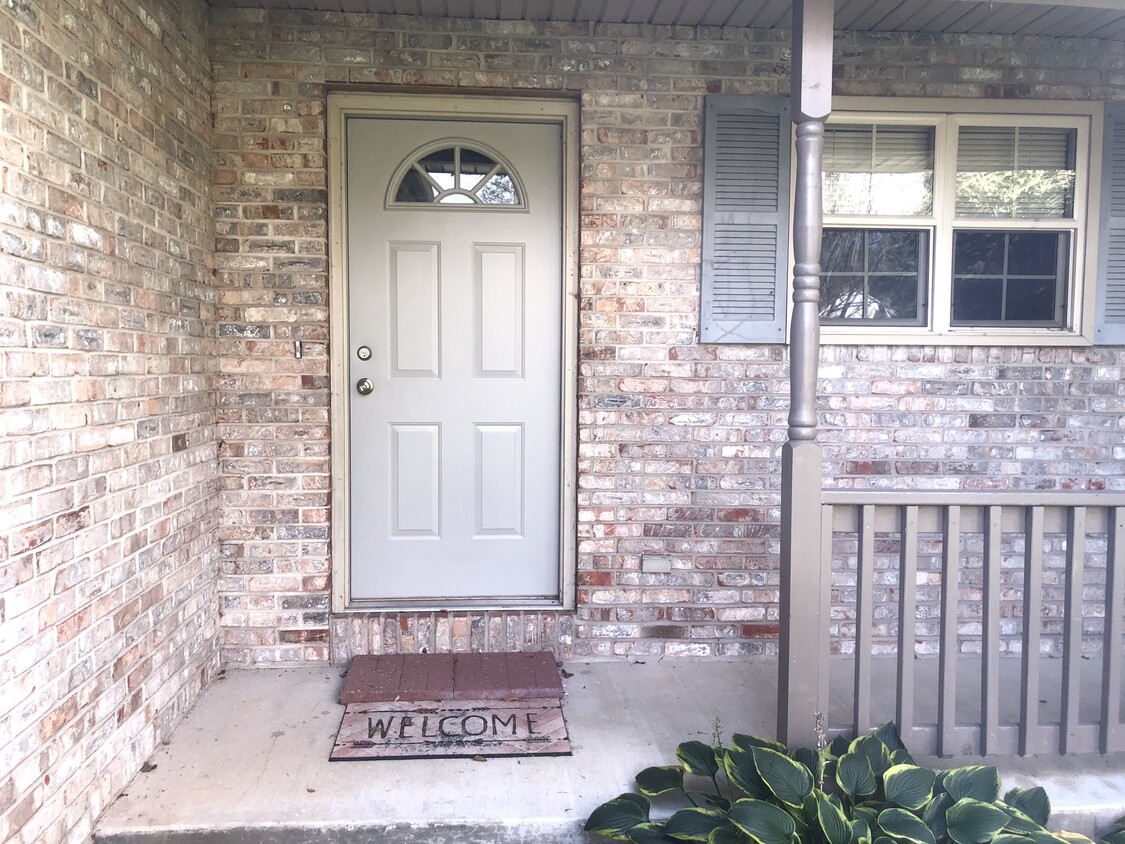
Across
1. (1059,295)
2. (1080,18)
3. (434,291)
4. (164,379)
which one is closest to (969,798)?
(1059,295)

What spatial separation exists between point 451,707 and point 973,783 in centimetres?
165

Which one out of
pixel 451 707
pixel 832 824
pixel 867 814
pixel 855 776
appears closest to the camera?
pixel 832 824

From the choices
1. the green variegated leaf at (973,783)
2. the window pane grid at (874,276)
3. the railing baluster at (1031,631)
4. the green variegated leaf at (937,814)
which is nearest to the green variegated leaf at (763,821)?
the green variegated leaf at (937,814)

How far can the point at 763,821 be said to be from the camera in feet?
6.02

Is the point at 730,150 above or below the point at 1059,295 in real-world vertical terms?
above

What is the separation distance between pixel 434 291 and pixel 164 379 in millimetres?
1090

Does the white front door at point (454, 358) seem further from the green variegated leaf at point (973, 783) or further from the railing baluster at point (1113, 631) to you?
the railing baluster at point (1113, 631)

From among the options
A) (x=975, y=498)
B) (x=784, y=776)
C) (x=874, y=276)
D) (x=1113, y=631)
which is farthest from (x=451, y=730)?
(x=874, y=276)

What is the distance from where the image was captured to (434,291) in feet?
10.3

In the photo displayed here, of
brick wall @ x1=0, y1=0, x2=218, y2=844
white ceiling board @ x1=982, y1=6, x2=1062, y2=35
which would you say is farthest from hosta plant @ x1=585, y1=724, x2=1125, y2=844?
white ceiling board @ x1=982, y1=6, x2=1062, y2=35

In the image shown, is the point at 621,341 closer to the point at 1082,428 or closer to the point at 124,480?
the point at 124,480

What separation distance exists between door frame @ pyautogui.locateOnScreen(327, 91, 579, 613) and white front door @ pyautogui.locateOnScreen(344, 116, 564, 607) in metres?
0.04

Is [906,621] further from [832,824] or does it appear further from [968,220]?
[968,220]

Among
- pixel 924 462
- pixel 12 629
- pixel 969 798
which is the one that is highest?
pixel 924 462
